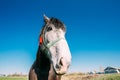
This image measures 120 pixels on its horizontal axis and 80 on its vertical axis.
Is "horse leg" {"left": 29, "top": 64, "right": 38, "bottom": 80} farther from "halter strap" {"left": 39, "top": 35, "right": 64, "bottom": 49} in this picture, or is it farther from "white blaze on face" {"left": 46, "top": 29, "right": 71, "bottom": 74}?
"white blaze on face" {"left": 46, "top": 29, "right": 71, "bottom": 74}

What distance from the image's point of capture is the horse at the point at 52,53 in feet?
14.9

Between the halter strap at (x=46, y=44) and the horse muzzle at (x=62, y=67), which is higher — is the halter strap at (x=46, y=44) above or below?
above

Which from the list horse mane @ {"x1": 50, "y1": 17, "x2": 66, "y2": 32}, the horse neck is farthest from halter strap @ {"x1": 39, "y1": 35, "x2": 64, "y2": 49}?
horse mane @ {"x1": 50, "y1": 17, "x2": 66, "y2": 32}

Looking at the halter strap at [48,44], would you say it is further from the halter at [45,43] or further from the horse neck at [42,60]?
the horse neck at [42,60]

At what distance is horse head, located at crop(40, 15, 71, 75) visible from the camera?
4.50 metres

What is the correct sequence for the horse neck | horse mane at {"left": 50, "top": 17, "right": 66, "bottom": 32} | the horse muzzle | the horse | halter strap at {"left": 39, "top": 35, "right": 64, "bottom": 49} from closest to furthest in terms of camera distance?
the horse muzzle → the horse → halter strap at {"left": 39, "top": 35, "right": 64, "bottom": 49} → horse mane at {"left": 50, "top": 17, "right": 66, "bottom": 32} → the horse neck

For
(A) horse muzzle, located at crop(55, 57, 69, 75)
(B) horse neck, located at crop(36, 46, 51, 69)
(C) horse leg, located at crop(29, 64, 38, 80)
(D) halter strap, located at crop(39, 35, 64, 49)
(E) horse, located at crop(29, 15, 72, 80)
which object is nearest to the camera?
(A) horse muzzle, located at crop(55, 57, 69, 75)

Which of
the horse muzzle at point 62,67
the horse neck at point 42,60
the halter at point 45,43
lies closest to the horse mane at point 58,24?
the halter at point 45,43

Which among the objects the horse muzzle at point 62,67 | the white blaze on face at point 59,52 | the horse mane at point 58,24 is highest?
the horse mane at point 58,24

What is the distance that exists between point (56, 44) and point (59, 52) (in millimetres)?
292

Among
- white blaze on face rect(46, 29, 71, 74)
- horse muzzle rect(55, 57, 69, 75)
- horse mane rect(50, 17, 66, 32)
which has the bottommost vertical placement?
horse muzzle rect(55, 57, 69, 75)

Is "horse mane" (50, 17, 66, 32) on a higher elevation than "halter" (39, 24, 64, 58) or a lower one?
higher

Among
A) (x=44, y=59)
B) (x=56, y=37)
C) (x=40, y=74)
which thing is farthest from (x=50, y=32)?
(x=40, y=74)

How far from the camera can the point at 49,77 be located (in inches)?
220
